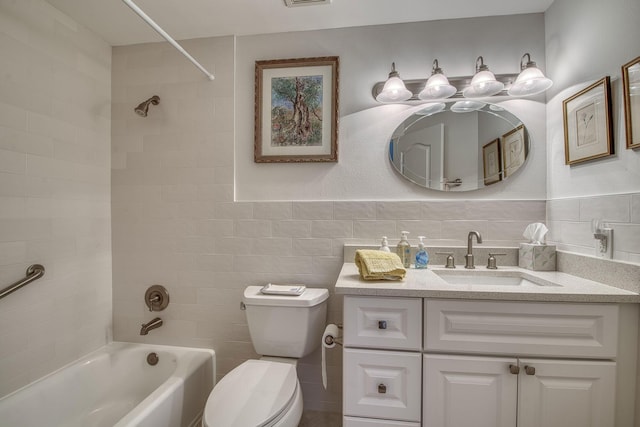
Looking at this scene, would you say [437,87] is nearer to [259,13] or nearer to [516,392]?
[259,13]

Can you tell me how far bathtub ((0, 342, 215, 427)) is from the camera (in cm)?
128

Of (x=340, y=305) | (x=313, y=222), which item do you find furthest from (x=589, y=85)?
(x=340, y=305)

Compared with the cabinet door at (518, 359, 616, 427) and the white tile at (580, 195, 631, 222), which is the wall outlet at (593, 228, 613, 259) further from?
the cabinet door at (518, 359, 616, 427)

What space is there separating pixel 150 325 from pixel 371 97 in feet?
6.24

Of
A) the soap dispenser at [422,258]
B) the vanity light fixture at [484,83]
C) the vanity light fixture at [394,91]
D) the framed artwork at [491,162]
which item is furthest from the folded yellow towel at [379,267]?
the vanity light fixture at [484,83]

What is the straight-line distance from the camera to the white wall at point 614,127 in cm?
108

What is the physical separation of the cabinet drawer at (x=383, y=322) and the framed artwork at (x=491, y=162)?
0.90 meters

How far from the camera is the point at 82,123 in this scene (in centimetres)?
167

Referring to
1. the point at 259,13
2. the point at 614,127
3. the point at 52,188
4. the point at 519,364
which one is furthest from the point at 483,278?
the point at 52,188

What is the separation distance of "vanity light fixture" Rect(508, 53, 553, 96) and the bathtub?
226cm

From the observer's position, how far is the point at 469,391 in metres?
1.08

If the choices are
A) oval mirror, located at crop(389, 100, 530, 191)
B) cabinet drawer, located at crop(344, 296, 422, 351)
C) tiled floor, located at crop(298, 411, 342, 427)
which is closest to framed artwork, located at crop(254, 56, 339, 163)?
oval mirror, located at crop(389, 100, 530, 191)

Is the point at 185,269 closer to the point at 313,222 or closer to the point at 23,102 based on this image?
the point at 313,222

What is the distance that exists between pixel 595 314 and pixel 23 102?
2602 mm
